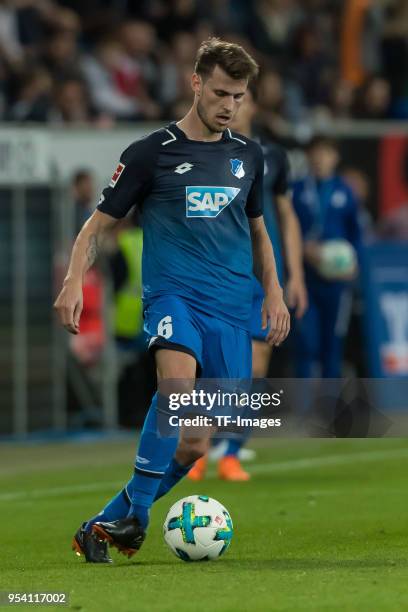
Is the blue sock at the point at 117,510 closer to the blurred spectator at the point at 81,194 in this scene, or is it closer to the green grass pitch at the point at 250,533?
the green grass pitch at the point at 250,533

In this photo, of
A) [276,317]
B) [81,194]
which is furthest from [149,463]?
[81,194]

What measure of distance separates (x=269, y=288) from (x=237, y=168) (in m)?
0.57

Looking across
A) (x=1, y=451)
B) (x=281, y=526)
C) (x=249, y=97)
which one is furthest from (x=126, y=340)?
(x=281, y=526)

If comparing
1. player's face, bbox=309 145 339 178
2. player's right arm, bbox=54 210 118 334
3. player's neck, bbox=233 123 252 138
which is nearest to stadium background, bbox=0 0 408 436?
player's neck, bbox=233 123 252 138

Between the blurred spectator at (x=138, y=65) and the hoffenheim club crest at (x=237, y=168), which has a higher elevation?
the blurred spectator at (x=138, y=65)

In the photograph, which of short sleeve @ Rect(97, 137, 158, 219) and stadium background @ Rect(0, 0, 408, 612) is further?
short sleeve @ Rect(97, 137, 158, 219)

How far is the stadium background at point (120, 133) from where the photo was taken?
14.5m

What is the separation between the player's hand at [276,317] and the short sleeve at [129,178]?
0.78m

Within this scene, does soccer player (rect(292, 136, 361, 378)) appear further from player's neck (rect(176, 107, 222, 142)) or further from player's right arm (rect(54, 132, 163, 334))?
player's right arm (rect(54, 132, 163, 334))

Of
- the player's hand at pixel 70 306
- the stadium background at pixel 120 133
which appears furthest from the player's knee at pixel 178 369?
the stadium background at pixel 120 133

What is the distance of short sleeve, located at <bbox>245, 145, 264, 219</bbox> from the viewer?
25.4ft

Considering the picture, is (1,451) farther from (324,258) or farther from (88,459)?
(324,258)

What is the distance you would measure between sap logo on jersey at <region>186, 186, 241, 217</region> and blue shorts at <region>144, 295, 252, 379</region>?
15.7 inches

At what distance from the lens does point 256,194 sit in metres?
7.76
